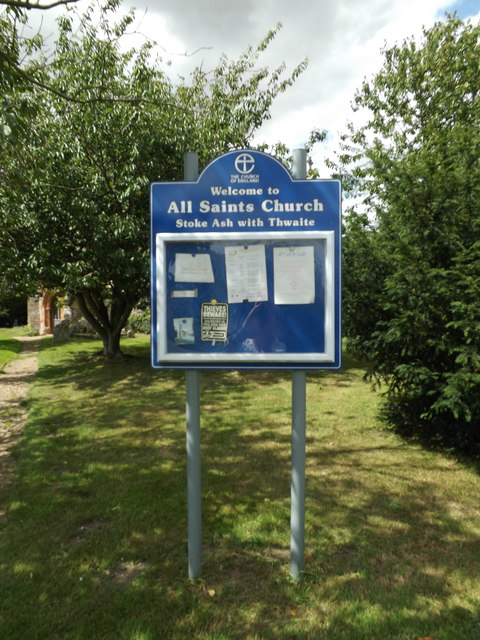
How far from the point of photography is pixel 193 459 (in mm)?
2984

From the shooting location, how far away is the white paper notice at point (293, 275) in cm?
282

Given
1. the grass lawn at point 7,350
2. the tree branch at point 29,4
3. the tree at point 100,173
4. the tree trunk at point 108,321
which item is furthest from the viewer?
the grass lawn at point 7,350

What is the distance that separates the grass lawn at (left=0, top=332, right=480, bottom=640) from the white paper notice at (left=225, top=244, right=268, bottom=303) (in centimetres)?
203

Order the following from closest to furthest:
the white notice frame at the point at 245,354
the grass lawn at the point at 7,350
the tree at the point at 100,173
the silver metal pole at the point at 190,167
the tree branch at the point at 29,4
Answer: the white notice frame at the point at 245,354
the silver metal pole at the point at 190,167
the tree branch at the point at 29,4
the tree at the point at 100,173
the grass lawn at the point at 7,350

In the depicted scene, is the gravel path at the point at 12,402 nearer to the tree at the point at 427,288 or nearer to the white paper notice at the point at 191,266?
the white paper notice at the point at 191,266

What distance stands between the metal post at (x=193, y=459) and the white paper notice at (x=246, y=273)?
2.01 ft

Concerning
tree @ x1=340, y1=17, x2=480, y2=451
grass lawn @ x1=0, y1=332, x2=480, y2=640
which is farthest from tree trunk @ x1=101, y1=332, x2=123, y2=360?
tree @ x1=340, y1=17, x2=480, y2=451

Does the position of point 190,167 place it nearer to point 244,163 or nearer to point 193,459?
point 244,163

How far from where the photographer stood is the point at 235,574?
3062 millimetres

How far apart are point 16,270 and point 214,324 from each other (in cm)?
976

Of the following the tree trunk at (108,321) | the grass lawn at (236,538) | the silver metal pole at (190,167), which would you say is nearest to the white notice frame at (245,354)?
the silver metal pole at (190,167)

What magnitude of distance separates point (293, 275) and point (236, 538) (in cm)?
226

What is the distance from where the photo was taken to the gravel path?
17.8ft

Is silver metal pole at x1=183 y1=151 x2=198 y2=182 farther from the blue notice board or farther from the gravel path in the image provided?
the gravel path
